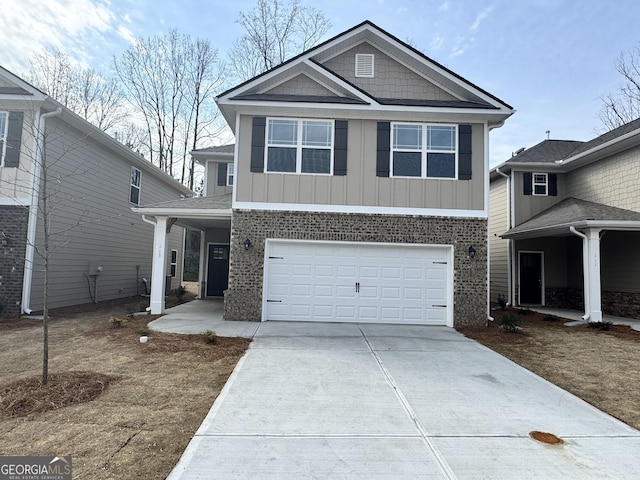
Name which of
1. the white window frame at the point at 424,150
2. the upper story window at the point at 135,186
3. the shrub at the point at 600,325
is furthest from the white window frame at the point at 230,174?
the shrub at the point at 600,325

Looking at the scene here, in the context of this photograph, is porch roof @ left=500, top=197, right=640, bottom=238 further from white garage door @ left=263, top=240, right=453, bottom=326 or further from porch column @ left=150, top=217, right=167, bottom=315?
porch column @ left=150, top=217, right=167, bottom=315

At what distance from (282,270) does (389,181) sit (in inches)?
138

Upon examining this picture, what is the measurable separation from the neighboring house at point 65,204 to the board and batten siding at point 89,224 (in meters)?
0.03

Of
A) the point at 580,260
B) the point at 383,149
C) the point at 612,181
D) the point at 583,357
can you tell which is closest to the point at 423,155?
the point at 383,149

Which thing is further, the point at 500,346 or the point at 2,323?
the point at 2,323

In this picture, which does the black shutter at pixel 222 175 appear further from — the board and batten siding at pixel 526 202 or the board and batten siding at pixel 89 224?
the board and batten siding at pixel 526 202

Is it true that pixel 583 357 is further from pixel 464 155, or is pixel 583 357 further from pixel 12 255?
pixel 12 255

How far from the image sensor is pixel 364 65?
1041 cm

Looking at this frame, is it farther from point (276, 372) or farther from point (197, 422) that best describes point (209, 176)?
point (197, 422)

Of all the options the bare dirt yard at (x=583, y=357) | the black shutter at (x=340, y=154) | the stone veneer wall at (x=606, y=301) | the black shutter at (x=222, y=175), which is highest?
the black shutter at (x=222, y=175)

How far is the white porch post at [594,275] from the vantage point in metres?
10.2

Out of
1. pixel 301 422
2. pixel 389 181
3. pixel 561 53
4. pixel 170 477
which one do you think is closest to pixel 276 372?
pixel 301 422

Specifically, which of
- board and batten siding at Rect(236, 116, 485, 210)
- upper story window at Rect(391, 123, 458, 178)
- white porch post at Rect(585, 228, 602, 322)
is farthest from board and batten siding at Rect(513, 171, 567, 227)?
upper story window at Rect(391, 123, 458, 178)

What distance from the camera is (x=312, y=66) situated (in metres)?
9.80
